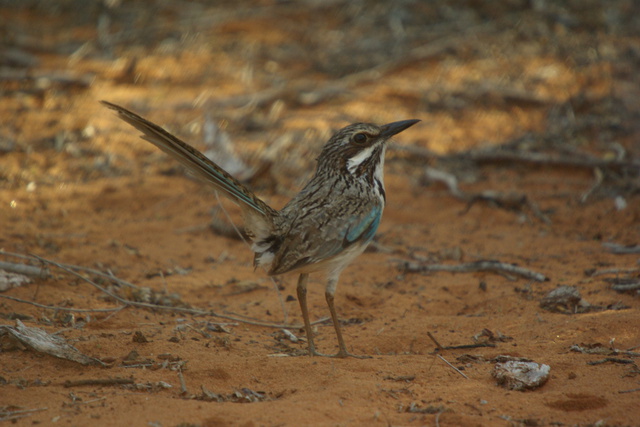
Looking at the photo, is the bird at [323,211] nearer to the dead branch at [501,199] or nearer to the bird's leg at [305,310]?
the bird's leg at [305,310]

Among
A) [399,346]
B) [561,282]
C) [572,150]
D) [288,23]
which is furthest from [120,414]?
[288,23]

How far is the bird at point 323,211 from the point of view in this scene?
483cm

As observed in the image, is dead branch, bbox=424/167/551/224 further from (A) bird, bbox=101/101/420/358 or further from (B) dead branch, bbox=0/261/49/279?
(B) dead branch, bbox=0/261/49/279

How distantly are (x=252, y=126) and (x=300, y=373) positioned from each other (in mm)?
7228

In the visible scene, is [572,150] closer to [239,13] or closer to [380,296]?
[380,296]

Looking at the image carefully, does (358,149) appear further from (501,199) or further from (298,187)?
(298,187)

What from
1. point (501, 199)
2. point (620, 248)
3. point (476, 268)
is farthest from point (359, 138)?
point (501, 199)

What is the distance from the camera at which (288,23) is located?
15.0 meters

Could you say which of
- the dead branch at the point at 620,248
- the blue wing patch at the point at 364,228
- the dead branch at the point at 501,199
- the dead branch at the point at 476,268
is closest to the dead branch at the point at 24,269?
the blue wing patch at the point at 364,228

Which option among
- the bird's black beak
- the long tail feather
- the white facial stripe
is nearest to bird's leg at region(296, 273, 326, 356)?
the long tail feather

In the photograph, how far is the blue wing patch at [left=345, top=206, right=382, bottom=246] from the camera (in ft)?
16.7

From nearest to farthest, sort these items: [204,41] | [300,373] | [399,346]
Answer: [300,373], [399,346], [204,41]

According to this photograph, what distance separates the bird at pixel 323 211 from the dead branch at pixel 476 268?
1.77 m

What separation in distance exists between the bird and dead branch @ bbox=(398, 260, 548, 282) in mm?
1773
